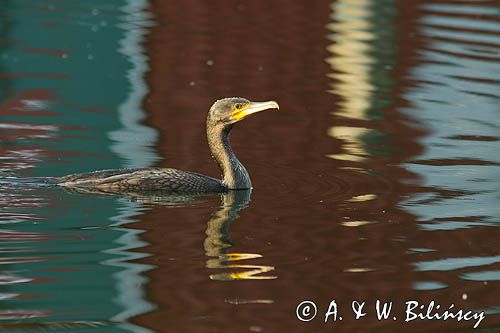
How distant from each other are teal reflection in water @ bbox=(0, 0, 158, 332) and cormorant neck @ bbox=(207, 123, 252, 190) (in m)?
0.95

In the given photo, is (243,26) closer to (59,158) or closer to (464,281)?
(59,158)

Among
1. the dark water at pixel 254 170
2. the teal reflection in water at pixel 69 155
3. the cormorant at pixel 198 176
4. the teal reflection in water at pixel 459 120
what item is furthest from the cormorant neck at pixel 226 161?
the teal reflection in water at pixel 459 120

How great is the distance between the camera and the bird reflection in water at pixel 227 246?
859 centimetres

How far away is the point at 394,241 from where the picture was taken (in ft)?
31.8

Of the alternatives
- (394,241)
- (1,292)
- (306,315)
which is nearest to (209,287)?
(306,315)

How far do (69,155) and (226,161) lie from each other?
5.33ft

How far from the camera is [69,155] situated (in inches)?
478

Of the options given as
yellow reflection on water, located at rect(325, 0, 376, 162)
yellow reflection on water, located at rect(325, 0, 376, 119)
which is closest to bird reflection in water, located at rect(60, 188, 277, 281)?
yellow reflection on water, located at rect(325, 0, 376, 162)

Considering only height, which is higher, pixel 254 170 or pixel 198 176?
pixel 198 176

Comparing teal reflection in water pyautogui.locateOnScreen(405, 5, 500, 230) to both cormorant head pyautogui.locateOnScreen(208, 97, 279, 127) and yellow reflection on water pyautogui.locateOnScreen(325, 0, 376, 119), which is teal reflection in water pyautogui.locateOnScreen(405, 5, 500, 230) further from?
cormorant head pyautogui.locateOnScreen(208, 97, 279, 127)

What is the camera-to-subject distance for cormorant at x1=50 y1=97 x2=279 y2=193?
1078 centimetres

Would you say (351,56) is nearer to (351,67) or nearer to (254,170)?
(351,67)

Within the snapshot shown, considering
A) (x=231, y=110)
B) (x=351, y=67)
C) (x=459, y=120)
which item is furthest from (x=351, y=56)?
(x=231, y=110)

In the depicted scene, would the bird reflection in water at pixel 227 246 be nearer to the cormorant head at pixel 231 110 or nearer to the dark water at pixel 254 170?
the dark water at pixel 254 170
